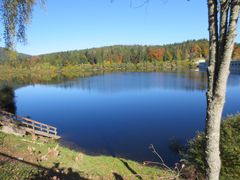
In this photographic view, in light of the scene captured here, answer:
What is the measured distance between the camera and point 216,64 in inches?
88.9

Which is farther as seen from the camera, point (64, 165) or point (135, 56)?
point (135, 56)

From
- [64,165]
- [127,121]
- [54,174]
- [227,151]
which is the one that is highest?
[227,151]

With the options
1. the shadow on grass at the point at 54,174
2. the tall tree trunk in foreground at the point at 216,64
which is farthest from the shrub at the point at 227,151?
the tall tree trunk in foreground at the point at 216,64

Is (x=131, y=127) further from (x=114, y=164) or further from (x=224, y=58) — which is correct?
(x=224, y=58)

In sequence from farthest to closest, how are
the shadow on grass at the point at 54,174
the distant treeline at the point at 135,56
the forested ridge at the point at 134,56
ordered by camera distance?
the distant treeline at the point at 135,56 → the forested ridge at the point at 134,56 → the shadow on grass at the point at 54,174

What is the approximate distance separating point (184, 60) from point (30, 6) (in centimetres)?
12458

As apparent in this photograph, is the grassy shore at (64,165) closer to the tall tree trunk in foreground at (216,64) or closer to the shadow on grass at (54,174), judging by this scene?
the shadow on grass at (54,174)

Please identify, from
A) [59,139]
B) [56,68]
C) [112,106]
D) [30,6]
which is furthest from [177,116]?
[56,68]

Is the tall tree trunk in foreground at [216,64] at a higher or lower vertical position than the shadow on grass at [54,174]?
higher

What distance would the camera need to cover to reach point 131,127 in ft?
73.7

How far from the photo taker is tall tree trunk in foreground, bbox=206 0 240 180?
2102 millimetres

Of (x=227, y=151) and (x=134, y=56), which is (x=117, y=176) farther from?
(x=134, y=56)

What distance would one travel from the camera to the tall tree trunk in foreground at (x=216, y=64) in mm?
2102

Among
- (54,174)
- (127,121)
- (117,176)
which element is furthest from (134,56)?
(54,174)
